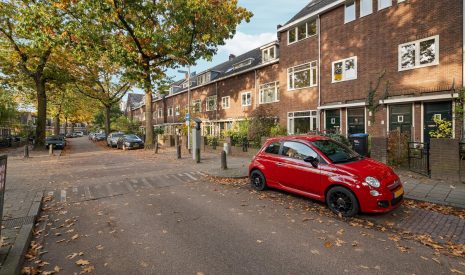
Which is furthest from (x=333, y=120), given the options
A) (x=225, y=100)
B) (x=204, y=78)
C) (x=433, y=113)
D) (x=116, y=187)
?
(x=204, y=78)

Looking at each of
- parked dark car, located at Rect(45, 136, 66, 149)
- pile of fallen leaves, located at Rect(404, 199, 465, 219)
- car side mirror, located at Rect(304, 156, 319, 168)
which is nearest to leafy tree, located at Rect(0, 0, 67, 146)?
parked dark car, located at Rect(45, 136, 66, 149)

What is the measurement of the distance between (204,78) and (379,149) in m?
25.0

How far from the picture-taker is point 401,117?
13.0m

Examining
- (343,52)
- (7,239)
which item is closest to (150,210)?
(7,239)

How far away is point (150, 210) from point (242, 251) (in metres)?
2.87

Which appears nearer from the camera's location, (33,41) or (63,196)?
(63,196)

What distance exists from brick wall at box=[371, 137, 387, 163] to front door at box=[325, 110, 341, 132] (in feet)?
19.1

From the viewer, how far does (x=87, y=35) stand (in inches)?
625

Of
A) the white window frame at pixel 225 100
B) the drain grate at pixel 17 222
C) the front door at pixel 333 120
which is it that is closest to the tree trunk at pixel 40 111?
the white window frame at pixel 225 100

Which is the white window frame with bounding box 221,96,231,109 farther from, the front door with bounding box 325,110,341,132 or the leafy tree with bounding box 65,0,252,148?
the front door with bounding box 325,110,341,132

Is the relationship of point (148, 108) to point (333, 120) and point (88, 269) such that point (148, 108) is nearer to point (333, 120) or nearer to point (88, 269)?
point (333, 120)

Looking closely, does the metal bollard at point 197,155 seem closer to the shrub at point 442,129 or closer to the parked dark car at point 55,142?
the shrub at point 442,129

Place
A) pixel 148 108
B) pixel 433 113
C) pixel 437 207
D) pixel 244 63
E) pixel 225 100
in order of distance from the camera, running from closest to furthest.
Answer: pixel 437 207 < pixel 433 113 < pixel 148 108 < pixel 244 63 < pixel 225 100

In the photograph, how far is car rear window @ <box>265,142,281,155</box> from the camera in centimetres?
712
